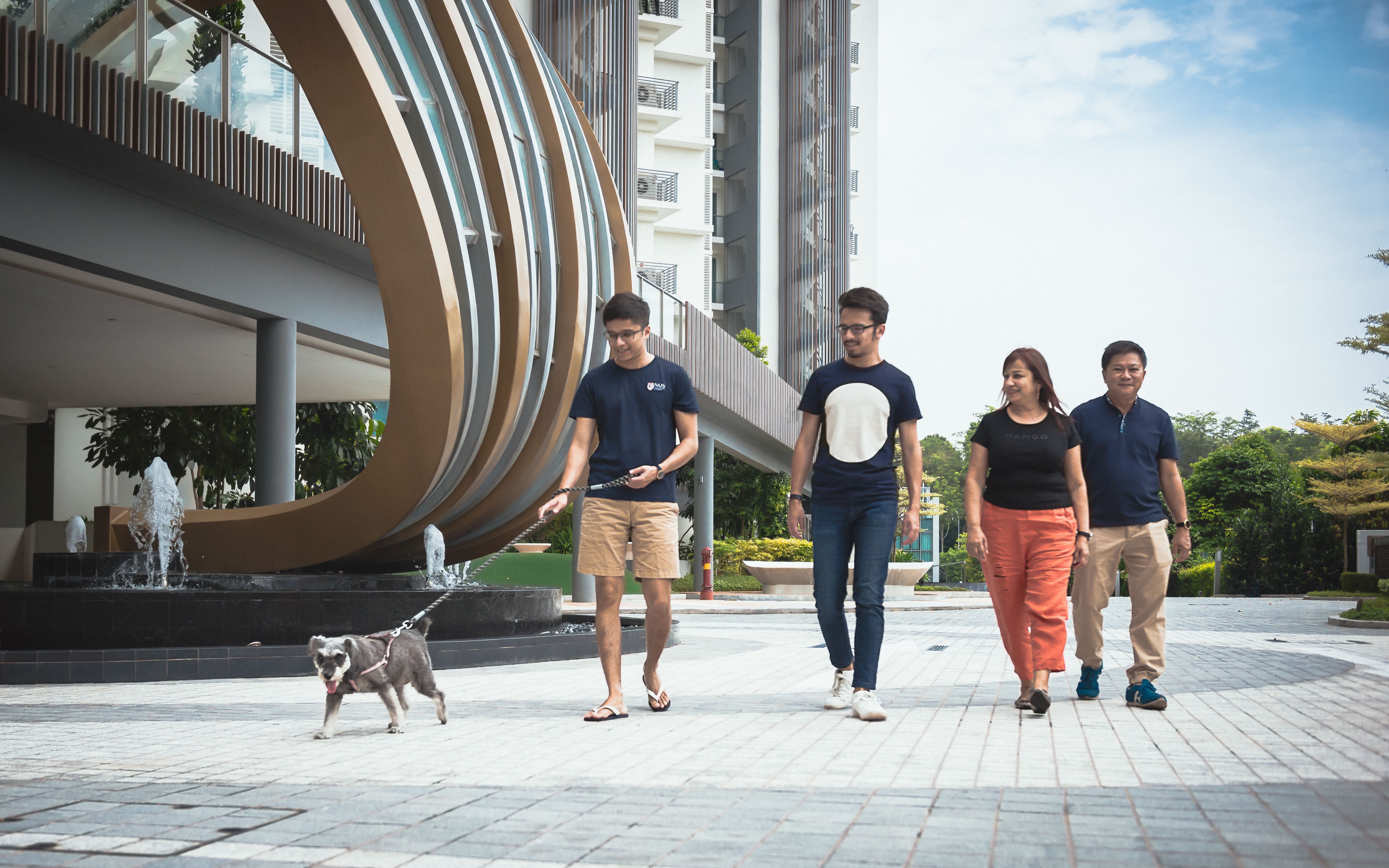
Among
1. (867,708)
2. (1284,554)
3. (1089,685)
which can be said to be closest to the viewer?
(867,708)

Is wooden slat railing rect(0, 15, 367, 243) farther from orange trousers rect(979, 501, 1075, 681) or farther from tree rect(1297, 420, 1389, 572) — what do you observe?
tree rect(1297, 420, 1389, 572)

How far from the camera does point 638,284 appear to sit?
1636cm

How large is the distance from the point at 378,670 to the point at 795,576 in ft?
74.5

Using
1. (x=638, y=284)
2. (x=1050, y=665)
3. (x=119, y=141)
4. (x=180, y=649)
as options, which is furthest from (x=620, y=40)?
(x=1050, y=665)

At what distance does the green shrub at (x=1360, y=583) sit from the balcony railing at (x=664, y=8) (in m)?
31.4

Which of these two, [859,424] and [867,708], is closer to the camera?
[867,708]

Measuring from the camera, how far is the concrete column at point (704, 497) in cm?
2919

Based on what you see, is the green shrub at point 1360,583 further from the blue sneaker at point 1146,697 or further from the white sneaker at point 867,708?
the white sneaker at point 867,708

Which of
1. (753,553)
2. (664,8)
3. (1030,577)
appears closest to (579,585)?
(753,553)

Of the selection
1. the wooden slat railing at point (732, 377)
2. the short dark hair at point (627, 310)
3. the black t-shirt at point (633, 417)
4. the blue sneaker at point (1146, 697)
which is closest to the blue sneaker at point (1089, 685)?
the blue sneaker at point (1146, 697)

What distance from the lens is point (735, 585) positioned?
3130cm

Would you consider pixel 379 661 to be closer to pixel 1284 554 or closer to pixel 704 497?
pixel 704 497

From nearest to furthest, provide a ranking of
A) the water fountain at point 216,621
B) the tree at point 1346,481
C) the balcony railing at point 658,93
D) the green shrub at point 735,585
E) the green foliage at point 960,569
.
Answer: the water fountain at point 216,621, the green shrub at point 735,585, the tree at point 1346,481, the balcony railing at point 658,93, the green foliage at point 960,569

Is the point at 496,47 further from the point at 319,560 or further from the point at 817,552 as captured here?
the point at 817,552
